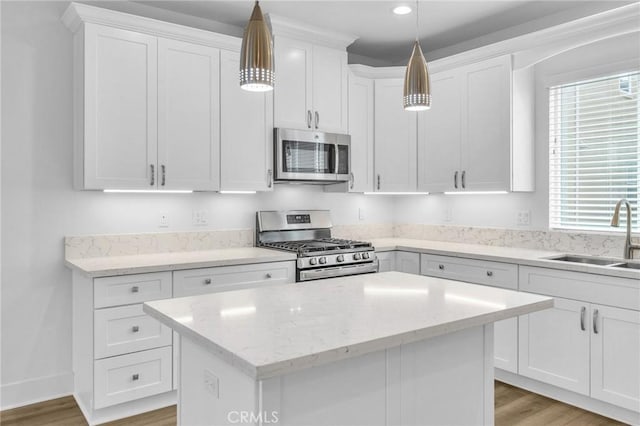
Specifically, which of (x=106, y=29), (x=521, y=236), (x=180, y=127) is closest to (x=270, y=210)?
(x=180, y=127)

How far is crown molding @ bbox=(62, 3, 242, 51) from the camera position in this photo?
2.94 meters

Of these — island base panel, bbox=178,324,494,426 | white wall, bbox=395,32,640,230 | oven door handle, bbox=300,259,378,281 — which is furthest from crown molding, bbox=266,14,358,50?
island base panel, bbox=178,324,494,426

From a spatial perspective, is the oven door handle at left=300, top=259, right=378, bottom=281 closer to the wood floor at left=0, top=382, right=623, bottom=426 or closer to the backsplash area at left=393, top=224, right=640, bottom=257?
the backsplash area at left=393, top=224, right=640, bottom=257

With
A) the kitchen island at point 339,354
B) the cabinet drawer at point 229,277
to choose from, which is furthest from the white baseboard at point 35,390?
the kitchen island at point 339,354

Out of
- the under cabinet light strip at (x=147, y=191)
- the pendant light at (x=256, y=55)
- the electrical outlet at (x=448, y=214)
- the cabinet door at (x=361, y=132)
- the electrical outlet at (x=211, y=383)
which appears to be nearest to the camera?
the electrical outlet at (x=211, y=383)

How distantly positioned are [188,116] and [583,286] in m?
2.78

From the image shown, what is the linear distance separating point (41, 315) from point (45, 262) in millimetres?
356

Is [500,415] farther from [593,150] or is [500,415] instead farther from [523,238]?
[593,150]

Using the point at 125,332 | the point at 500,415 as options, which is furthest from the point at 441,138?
the point at 125,332

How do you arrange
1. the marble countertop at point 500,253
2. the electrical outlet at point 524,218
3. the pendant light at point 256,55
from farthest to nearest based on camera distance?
1. the electrical outlet at point 524,218
2. the marble countertop at point 500,253
3. the pendant light at point 256,55

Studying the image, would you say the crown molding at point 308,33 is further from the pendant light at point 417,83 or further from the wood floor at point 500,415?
the wood floor at point 500,415

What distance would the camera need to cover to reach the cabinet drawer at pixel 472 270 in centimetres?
325

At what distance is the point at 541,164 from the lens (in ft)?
12.1

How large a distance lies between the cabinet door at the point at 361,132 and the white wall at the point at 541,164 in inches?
29.4
